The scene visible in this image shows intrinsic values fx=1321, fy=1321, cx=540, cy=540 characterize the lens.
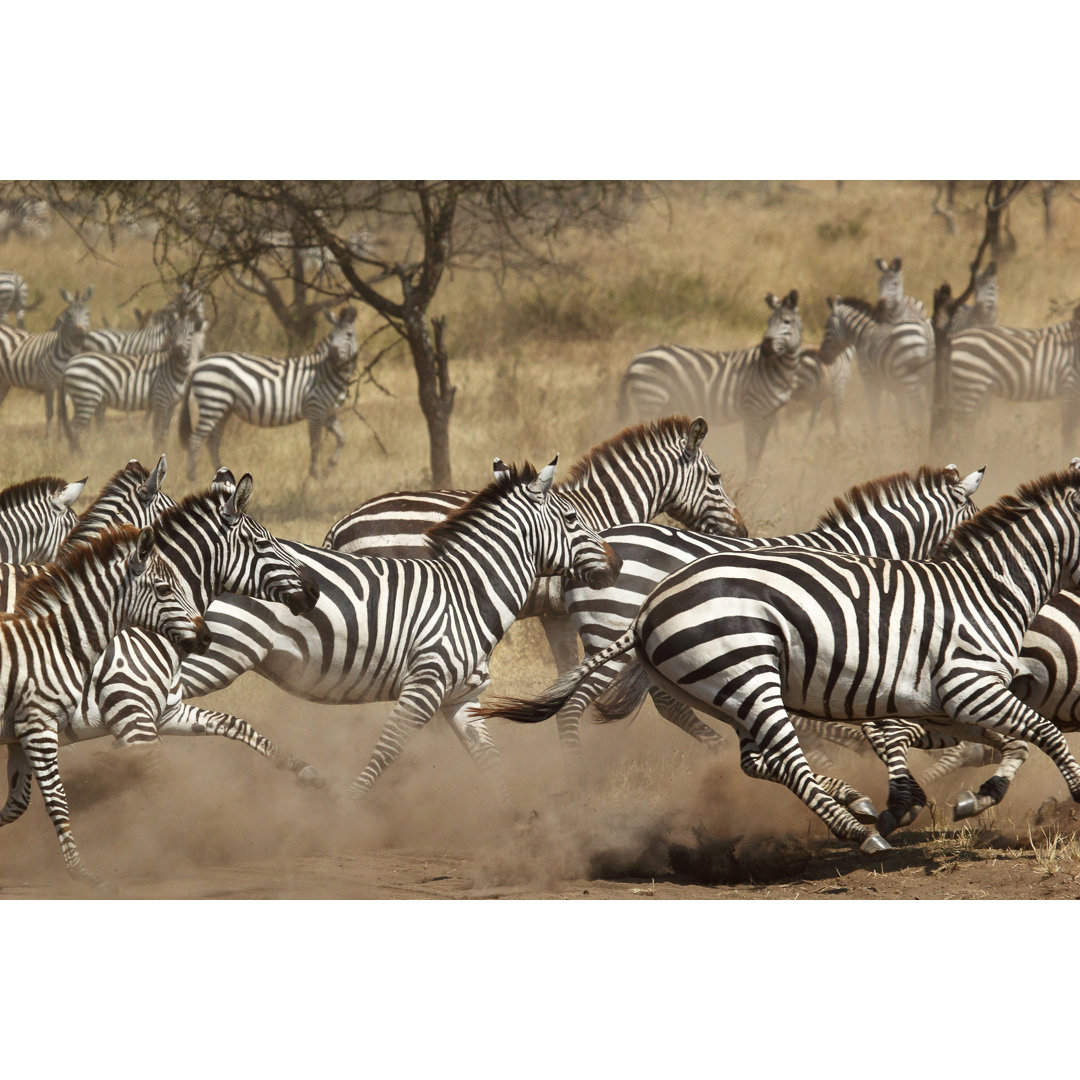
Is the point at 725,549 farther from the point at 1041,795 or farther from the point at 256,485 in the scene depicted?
the point at 256,485

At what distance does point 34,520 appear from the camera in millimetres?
7672

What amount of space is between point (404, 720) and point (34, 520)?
2.68 m

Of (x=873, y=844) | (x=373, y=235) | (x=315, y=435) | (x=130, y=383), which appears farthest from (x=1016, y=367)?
(x=130, y=383)

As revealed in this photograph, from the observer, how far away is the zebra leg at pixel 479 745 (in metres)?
6.88

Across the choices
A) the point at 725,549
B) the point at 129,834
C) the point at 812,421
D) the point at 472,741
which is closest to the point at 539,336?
the point at 812,421

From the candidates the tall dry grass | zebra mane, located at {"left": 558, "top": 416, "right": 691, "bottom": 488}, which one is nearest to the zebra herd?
the tall dry grass

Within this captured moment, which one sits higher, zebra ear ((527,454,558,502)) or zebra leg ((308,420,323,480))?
zebra leg ((308,420,323,480))

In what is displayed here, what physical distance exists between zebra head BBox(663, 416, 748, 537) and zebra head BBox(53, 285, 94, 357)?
5.62 meters

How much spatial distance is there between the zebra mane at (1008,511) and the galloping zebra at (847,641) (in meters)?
0.04

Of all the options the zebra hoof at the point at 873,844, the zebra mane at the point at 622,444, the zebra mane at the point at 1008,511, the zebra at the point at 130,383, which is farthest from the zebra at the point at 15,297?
the zebra hoof at the point at 873,844

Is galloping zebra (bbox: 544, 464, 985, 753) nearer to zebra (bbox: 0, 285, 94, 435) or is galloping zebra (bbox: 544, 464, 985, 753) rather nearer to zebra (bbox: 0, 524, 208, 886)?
zebra (bbox: 0, 524, 208, 886)

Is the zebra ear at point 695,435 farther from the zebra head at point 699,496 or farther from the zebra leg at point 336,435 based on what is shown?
the zebra leg at point 336,435

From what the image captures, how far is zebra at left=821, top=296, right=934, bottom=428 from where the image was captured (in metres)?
11.4
